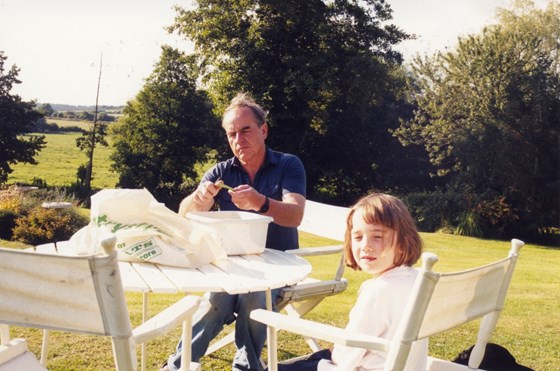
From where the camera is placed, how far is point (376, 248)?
204cm

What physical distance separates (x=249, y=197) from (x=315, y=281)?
2.54 feet

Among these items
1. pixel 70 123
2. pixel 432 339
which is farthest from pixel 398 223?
pixel 70 123

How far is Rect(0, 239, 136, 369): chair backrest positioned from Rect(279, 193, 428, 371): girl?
0.69 meters

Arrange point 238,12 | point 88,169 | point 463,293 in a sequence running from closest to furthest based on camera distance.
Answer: point 463,293
point 238,12
point 88,169

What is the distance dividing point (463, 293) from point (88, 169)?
92.2 ft

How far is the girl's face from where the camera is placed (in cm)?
203

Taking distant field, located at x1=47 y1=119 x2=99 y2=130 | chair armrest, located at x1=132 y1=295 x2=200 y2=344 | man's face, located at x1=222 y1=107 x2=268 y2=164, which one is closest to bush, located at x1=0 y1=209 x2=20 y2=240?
man's face, located at x1=222 y1=107 x2=268 y2=164

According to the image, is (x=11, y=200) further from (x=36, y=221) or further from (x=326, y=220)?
(x=326, y=220)

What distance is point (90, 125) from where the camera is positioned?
32281 millimetres

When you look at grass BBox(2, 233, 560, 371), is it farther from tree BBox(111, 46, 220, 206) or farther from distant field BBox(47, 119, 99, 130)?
distant field BBox(47, 119, 99, 130)

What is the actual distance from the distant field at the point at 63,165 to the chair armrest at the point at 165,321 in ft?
86.1

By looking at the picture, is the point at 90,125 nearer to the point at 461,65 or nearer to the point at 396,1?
the point at 396,1

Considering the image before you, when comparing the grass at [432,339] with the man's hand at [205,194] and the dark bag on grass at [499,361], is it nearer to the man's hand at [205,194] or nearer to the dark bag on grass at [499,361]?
the man's hand at [205,194]

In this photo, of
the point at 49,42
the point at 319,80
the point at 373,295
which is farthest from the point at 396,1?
the point at 373,295
